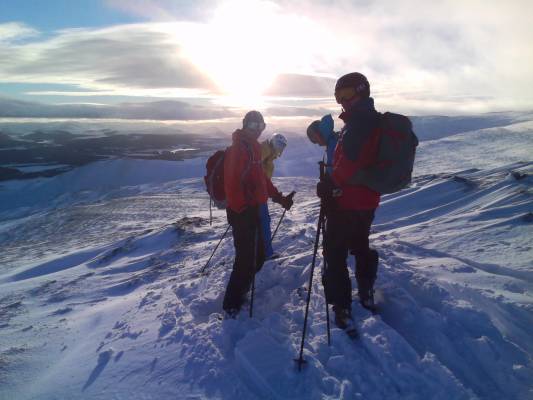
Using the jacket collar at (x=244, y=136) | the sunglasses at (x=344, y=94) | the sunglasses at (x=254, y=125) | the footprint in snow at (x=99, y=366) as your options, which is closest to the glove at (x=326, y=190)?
the sunglasses at (x=344, y=94)

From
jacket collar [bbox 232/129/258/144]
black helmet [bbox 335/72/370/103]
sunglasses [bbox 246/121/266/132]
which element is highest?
black helmet [bbox 335/72/370/103]

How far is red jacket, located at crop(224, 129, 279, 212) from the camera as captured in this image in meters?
4.21

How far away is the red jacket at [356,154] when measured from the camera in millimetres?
3281

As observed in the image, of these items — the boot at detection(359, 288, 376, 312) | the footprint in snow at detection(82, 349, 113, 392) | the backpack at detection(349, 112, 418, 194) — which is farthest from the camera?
the boot at detection(359, 288, 376, 312)

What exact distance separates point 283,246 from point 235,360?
4.29m

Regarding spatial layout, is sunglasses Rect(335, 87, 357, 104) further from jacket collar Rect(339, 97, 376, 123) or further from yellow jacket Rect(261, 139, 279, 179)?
yellow jacket Rect(261, 139, 279, 179)

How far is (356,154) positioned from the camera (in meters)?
3.29

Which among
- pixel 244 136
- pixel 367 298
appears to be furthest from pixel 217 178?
pixel 367 298

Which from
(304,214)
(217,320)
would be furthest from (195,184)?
(217,320)

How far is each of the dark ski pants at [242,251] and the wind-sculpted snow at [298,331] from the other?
23cm

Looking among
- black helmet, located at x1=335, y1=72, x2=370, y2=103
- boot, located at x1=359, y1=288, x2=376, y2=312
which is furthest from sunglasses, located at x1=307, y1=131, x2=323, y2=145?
boot, located at x1=359, y1=288, x2=376, y2=312

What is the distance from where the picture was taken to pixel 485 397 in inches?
118

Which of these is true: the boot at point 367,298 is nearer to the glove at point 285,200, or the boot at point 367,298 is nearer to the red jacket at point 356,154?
the red jacket at point 356,154

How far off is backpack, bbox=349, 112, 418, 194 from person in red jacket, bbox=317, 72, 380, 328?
0.06m
